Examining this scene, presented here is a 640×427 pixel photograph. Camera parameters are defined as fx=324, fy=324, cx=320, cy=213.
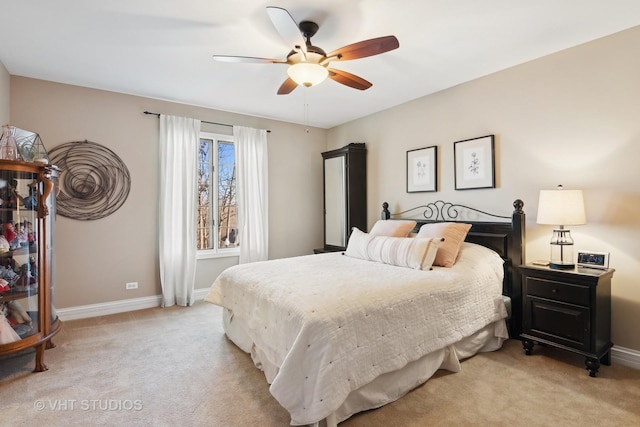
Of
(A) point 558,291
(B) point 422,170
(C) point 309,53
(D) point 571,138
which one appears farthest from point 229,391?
(D) point 571,138

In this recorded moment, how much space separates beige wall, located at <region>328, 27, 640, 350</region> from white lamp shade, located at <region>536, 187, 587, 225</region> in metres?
0.31

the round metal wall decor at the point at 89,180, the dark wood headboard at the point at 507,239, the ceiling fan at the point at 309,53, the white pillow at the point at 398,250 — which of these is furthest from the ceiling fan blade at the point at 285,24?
the round metal wall decor at the point at 89,180

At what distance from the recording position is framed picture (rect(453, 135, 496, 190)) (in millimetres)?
3422

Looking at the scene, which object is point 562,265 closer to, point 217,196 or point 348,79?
point 348,79

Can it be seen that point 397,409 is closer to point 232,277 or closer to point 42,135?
point 232,277

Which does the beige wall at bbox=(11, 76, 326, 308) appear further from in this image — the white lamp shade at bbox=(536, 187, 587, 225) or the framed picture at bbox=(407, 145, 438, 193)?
the white lamp shade at bbox=(536, 187, 587, 225)

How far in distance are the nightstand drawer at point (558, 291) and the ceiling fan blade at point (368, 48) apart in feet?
7.26

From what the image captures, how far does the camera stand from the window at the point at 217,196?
461 cm

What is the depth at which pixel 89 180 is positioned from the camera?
3.76 metres

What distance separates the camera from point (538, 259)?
10.2 ft

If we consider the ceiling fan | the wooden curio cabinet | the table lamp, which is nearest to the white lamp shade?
the table lamp

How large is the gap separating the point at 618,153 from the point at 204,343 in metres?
3.91

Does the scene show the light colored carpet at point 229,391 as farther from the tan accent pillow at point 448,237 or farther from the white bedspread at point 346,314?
the tan accent pillow at point 448,237
